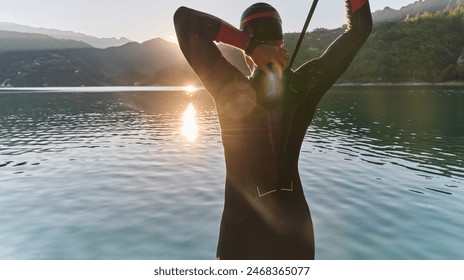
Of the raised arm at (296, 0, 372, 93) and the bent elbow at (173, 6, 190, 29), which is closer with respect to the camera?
the bent elbow at (173, 6, 190, 29)

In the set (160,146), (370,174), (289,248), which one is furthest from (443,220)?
(160,146)

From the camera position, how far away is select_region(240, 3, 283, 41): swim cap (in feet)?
8.89

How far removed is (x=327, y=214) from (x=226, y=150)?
13008mm

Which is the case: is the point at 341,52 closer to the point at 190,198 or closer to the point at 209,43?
the point at 209,43

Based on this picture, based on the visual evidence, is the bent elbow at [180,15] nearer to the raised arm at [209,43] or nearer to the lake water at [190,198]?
the raised arm at [209,43]

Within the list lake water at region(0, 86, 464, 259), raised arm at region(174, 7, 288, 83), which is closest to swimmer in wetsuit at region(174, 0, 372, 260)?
raised arm at region(174, 7, 288, 83)

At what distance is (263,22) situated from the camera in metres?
2.71

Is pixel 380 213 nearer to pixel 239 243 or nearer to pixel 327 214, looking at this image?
pixel 327 214

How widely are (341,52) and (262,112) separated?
2.77 ft

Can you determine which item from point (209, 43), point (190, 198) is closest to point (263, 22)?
point (209, 43)

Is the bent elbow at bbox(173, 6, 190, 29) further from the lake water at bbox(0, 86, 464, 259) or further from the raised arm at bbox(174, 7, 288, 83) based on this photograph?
the lake water at bbox(0, 86, 464, 259)

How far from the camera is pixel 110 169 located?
24.0 meters

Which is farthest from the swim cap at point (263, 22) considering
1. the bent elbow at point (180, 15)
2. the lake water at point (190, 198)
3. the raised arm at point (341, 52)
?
the lake water at point (190, 198)

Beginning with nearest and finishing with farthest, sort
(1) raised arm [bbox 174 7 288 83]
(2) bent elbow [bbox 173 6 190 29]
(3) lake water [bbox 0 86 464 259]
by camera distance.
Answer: (1) raised arm [bbox 174 7 288 83] < (2) bent elbow [bbox 173 6 190 29] < (3) lake water [bbox 0 86 464 259]
